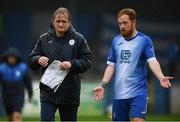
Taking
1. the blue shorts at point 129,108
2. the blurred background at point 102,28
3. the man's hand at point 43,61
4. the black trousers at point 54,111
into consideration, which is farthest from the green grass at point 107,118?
the man's hand at point 43,61

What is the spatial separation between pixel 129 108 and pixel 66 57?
1129 millimetres

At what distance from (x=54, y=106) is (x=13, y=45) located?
17756 mm

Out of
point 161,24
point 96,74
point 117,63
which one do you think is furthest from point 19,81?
point 161,24

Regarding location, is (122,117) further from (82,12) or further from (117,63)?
(82,12)

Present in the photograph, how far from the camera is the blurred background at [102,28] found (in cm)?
2728

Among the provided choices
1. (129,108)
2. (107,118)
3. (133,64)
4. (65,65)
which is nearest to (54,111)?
(65,65)

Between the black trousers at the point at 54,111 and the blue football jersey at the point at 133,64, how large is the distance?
0.72 meters

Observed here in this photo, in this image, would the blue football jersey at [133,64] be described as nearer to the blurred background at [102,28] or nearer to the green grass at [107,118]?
the green grass at [107,118]

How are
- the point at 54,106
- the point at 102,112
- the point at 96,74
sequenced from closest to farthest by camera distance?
the point at 54,106 → the point at 102,112 → the point at 96,74

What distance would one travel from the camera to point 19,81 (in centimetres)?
1802

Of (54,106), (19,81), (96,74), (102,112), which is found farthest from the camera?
(96,74)

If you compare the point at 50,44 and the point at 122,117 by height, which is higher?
the point at 50,44

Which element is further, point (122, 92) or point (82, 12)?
point (82, 12)

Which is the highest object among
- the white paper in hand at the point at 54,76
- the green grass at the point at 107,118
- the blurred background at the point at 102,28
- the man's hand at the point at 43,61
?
the blurred background at the point at 102,28
